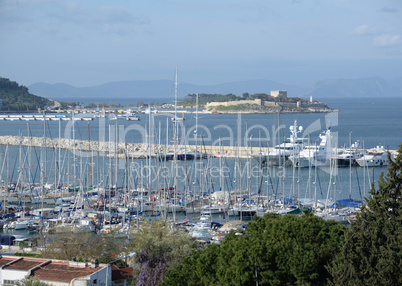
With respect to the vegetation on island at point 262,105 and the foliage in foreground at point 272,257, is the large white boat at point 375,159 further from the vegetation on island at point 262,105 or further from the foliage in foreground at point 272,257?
the vegetation on island at point 262,105

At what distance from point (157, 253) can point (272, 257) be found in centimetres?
442

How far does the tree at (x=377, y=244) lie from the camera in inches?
424

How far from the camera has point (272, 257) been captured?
40.2 feet

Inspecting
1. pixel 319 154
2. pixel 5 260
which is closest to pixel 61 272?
pixel 5 260

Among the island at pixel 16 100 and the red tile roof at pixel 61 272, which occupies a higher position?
the island at pixel 16 100

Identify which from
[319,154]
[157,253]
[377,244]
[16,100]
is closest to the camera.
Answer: [377,244]

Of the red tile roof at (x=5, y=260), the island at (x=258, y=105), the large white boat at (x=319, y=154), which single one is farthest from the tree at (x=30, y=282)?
the island at (x=258, y=105)

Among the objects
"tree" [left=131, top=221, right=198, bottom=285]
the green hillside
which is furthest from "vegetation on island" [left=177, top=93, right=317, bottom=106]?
"tree" [left=131, top=221, right=198, bottom=285]

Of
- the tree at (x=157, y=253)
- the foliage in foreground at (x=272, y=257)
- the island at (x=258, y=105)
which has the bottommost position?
the tree at (x=157, y=253)

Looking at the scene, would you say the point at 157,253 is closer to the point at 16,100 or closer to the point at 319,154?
the point at 319,154

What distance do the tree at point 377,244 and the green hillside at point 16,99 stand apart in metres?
143

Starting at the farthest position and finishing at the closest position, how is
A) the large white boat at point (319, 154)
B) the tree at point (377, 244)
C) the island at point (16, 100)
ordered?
the island at point (16, 100) → the large white boat at point (319, 154) → the tree at point (377, 244)

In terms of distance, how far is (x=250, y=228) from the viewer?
14.5 metres

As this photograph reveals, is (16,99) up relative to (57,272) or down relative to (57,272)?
up
